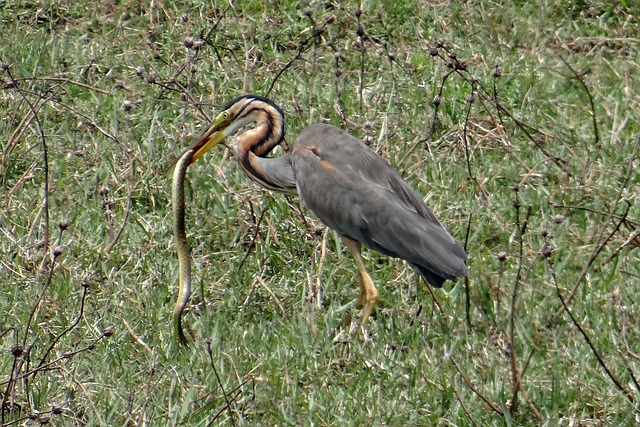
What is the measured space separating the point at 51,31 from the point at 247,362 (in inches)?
155

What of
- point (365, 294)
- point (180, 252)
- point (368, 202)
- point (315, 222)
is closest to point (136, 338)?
point (180, 252)

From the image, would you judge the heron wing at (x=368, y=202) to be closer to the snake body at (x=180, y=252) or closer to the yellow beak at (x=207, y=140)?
the yellow beak at (x=207, y=140)

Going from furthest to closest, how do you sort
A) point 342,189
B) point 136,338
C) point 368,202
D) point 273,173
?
point 273,173 → point 342,189 → point 368,202 → point 136,338

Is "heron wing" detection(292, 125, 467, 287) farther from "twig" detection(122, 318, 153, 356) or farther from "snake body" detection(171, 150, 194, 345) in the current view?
"twig" detection(122, 318, 153, 356)

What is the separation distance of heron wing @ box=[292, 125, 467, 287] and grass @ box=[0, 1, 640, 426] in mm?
194

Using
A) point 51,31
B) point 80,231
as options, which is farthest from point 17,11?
point 80,231

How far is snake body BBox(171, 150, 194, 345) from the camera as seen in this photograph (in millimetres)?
5781

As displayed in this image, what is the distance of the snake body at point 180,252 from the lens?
578cm

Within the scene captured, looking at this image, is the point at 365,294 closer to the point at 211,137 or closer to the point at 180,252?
the point at 180,252

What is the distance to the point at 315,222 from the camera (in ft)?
23.0

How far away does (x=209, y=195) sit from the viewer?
7195 mm

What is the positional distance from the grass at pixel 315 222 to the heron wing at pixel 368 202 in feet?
0.64

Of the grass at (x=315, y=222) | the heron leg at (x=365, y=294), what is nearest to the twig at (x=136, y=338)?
the grass at (x=315, y=222)

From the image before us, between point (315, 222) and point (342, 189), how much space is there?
0.44 meters
